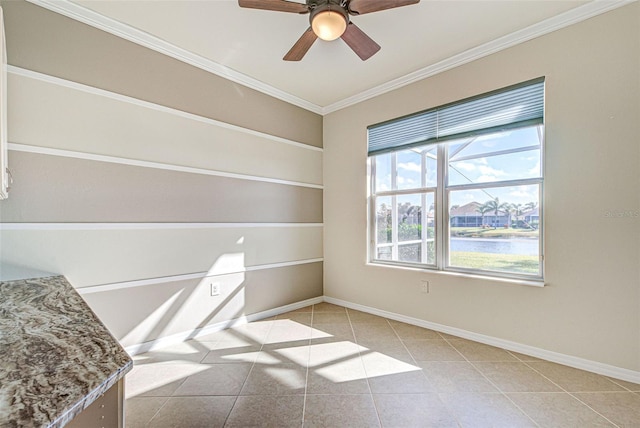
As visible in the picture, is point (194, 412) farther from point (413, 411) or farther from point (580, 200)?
point (580, 200)

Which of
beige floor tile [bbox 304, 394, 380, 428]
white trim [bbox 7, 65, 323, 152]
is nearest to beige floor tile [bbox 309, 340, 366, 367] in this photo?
beige floor tile [bbox 304, 394, 380, 428]

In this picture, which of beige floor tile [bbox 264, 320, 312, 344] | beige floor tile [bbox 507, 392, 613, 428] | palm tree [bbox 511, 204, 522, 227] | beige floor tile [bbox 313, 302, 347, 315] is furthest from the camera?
beige floor tile [bbox 313, 302, 347, 315]

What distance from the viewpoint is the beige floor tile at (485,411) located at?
160 cm

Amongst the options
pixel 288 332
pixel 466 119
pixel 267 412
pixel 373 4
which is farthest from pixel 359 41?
pixel 288 332

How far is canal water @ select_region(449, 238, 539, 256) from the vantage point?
245 cm

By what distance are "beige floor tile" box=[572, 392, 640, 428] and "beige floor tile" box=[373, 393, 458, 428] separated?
3.08 feet

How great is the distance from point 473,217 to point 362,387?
192 cm

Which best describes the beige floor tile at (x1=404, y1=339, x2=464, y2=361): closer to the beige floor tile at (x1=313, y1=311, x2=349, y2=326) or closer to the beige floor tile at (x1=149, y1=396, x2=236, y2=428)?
the beige floor tile at (x1=313, y1=311, x2=349, y2=326)

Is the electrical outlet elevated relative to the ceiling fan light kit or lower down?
lower down

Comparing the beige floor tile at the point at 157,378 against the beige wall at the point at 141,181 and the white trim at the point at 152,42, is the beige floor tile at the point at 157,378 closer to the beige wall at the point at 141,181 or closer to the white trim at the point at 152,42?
the beige wall at the point at 141,181

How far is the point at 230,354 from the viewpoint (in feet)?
7.97

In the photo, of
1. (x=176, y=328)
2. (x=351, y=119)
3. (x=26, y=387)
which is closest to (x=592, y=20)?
(x=351, y=119)

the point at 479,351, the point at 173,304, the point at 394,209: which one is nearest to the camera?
the point at 479,351

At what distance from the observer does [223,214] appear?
9.67ft
